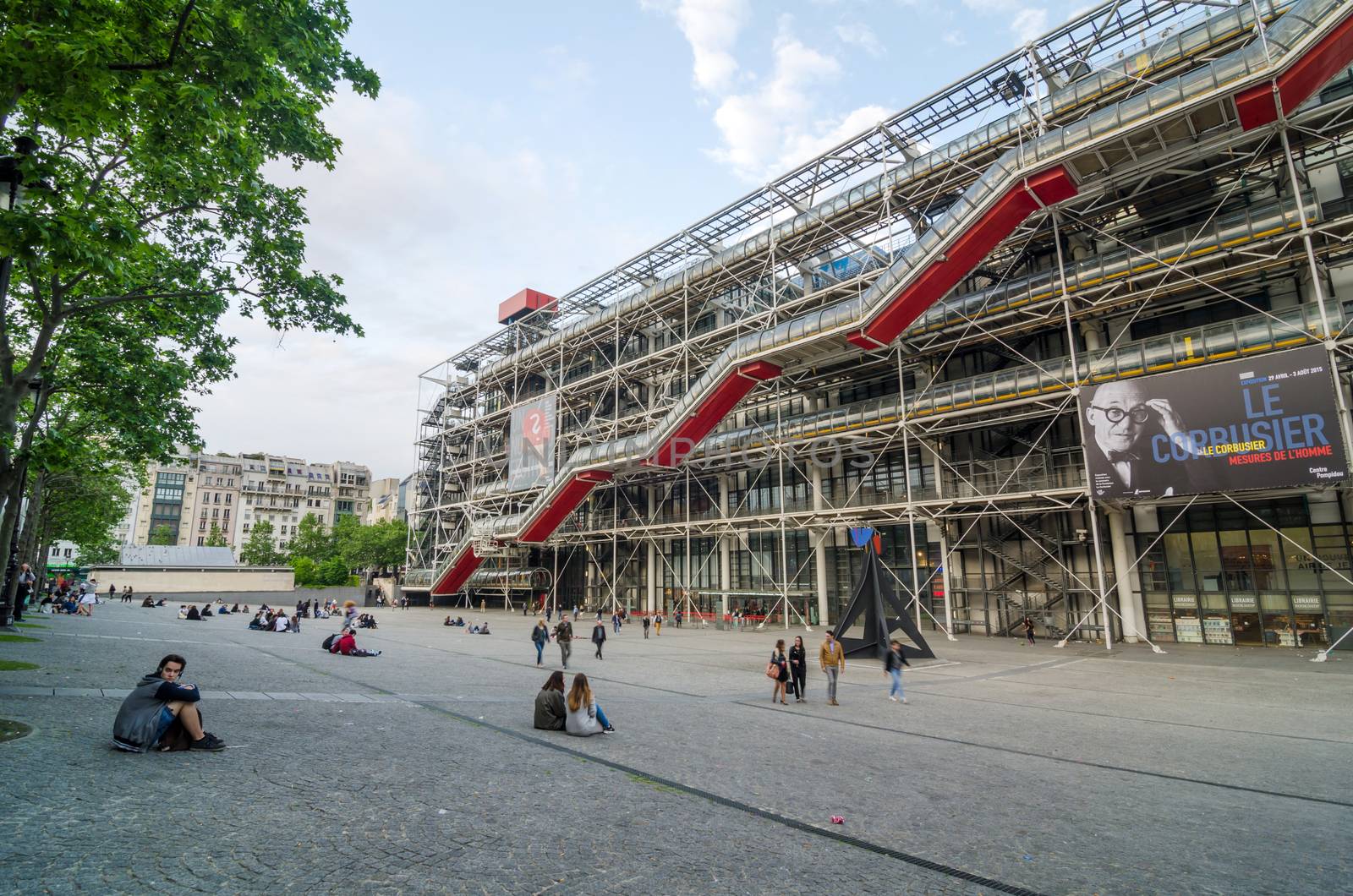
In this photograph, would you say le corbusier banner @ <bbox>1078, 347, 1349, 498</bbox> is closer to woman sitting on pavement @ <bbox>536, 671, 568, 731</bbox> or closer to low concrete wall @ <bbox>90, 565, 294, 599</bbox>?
woman sitting on pavement @ <bbox>536, 671, 568, 731</bbox>

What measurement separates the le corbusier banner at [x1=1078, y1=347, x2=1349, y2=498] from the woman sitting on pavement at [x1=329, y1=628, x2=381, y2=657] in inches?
810

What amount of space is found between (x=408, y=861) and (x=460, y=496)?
51451 millimetres

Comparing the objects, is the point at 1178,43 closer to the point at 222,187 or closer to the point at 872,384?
the point at 872,384

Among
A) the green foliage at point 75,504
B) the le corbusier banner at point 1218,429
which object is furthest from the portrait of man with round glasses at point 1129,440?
the green foliage at point 75,504

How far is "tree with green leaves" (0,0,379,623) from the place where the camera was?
6.83 meters

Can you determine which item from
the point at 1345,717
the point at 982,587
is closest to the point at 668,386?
the point at 982,587

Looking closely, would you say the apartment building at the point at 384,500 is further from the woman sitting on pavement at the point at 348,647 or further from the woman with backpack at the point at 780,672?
the woman with backpack at the point at 780,672

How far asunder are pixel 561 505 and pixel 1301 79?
31759mm


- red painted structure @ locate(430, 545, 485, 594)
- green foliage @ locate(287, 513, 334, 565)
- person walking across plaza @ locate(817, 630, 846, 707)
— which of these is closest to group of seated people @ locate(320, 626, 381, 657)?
person walking across plaza @ locate(817, 630, 846, 707)

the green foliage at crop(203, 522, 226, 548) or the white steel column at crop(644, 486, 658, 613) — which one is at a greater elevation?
the green foliage at crop(203, 522, 226, 548)

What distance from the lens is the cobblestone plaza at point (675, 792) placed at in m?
4.30

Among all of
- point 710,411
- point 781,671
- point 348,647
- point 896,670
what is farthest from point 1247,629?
point 348,647

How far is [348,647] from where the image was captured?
16.9m

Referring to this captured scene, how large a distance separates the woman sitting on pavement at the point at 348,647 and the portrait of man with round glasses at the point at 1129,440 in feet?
67.6
